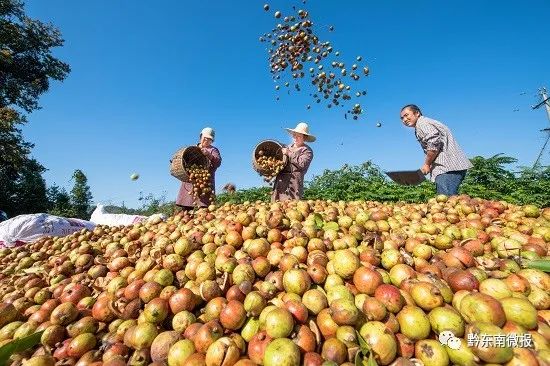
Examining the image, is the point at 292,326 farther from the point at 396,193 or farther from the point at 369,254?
the point at 396,193

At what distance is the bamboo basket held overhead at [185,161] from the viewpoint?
21.6 ft

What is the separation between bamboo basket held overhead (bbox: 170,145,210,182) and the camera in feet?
21.6

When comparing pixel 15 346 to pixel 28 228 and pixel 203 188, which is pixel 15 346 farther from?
pixel 28 228

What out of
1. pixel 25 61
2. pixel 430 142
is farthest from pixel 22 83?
pixel 430 142

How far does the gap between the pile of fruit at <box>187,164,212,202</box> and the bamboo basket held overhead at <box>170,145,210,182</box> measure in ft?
0.36

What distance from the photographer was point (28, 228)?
699 cm

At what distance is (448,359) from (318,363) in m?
0.77

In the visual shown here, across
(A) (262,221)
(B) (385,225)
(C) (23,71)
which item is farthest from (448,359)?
(C) (23,71)

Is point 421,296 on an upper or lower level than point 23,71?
lower

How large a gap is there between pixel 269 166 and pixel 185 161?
189 centimetres

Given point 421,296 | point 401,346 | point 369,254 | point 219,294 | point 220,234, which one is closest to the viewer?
point 401,346

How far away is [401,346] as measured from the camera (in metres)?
1.88

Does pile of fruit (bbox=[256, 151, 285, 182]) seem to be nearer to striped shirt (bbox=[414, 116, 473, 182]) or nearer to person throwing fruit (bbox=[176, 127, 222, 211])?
person throwing fruit (bbox=[176, 127, 222, 211])

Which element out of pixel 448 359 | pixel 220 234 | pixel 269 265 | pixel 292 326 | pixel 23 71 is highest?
pixel 23 71
